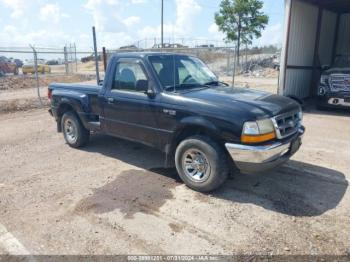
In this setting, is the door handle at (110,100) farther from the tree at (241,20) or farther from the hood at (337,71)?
the tree at (241,20)

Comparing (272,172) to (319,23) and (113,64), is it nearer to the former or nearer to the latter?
(113,64)

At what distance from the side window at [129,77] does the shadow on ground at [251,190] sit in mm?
1385

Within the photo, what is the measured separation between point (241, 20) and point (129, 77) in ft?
91.8

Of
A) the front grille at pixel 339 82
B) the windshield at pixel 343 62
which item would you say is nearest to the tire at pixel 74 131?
the front grille at pixel 339 82

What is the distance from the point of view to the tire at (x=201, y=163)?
4121 mm

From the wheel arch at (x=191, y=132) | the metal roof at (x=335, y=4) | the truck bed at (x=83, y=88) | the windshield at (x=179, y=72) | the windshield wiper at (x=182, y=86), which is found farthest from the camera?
the metal roof at (x=335, y=4)

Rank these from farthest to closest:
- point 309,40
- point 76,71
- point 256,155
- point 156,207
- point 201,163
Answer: point 76,71
point 309,40
point 201,163
point 156,207
point 256,155

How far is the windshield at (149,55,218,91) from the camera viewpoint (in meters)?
4.81

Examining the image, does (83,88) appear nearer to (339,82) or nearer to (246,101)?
(246,101)

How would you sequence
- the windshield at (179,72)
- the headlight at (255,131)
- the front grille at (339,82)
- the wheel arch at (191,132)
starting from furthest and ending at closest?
the front grille at (339,82) < the windshield at (179,72) < the wheel arch at (191,132) < the headlight at (255,131)

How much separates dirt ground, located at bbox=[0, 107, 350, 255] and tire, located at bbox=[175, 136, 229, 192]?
184 millimetres

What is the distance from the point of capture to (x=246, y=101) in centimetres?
418

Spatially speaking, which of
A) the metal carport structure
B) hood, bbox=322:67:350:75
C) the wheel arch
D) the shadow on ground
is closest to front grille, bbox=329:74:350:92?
hood, bbox=322:67:350:75

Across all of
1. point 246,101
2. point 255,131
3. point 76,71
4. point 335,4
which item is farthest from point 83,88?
point 76,71
